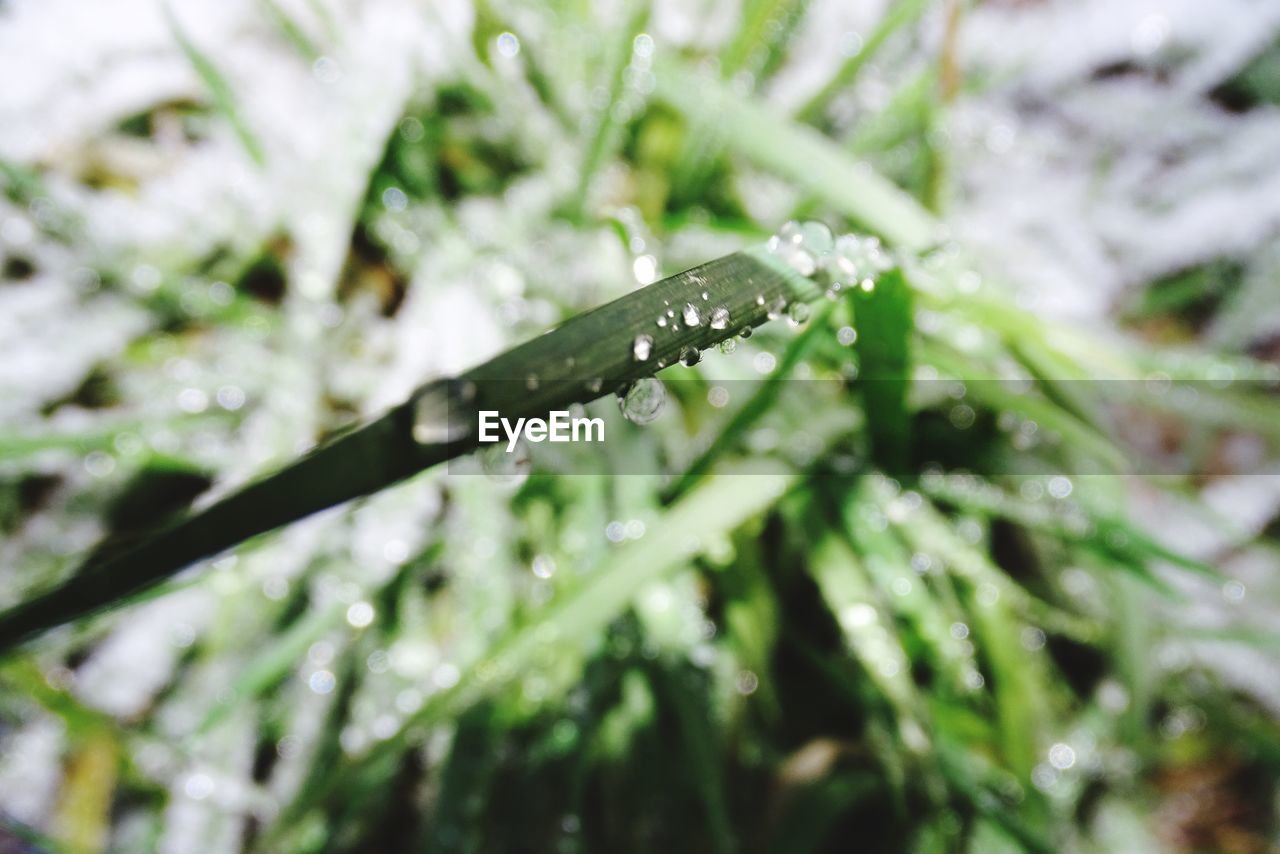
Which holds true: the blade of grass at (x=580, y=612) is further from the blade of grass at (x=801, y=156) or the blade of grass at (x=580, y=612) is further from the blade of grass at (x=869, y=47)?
the blade of grass at (x=869, y=47)

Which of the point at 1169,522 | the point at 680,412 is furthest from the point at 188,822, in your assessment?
the point at 1169,522

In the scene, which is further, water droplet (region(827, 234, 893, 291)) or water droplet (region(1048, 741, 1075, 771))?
water droplet (region(1048, 741, 1075, 771))

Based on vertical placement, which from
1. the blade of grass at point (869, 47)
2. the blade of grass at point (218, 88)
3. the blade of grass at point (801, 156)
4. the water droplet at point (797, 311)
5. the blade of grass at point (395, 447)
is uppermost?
the blade of grass at point (218, 88)

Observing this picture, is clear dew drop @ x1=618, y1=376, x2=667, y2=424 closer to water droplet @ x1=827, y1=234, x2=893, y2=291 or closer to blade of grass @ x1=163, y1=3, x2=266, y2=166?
water droplet @ x1=827, y1=234, x2=893, y2=291

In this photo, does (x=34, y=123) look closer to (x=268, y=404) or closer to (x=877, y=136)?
(x=268, y=404)

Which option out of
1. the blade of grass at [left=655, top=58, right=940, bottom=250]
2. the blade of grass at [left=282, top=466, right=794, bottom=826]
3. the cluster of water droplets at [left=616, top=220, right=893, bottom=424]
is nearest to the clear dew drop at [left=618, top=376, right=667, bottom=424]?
the cluster of water droplets at [left=616, top=220, right=893, bottom=424]

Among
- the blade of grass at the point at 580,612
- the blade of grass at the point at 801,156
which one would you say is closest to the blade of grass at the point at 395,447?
the blade of grass at the point at 580,612
